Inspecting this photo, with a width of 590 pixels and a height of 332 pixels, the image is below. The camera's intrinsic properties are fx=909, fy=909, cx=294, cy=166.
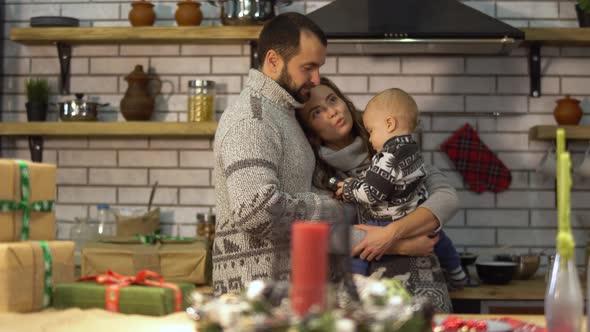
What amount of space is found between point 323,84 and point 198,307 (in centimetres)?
212

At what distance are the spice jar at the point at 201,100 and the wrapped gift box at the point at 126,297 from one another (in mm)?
2459

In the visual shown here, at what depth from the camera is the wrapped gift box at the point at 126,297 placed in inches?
83.3

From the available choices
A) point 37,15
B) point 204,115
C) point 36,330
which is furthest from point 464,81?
point 36,330

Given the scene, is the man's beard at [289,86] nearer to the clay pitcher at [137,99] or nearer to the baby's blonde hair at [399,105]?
the baby's blonde hair at [399,105]

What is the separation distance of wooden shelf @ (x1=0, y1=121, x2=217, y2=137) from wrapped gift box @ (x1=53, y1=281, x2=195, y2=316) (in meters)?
2.37

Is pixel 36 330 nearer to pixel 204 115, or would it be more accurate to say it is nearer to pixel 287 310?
pixel 287 310

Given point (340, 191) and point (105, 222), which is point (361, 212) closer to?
point (340, 191)

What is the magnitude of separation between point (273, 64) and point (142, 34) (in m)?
1.82

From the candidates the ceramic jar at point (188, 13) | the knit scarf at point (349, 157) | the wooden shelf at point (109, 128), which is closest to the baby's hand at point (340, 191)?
the knit scarf at point (349, 157)

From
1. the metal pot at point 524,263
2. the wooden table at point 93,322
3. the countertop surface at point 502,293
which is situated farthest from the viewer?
the metal pot at point 524,263

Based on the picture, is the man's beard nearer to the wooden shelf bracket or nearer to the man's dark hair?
the man's dark hair

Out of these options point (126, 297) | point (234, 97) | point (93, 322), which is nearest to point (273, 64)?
point (126, 297)

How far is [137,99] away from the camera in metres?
4.70

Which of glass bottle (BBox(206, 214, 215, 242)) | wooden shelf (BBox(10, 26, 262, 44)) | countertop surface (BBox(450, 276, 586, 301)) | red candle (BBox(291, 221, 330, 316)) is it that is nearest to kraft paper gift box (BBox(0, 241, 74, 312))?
red candle (BBox(291, 221, 330, 316))
